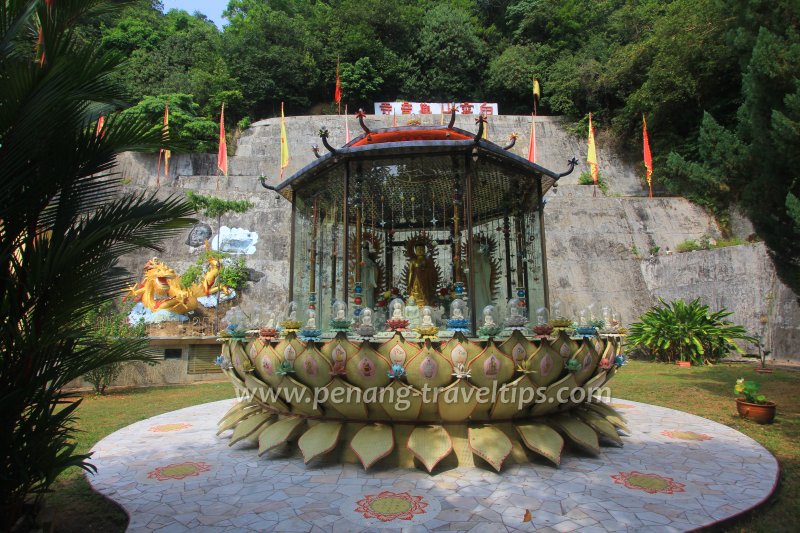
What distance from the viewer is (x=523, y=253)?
8.66 meters

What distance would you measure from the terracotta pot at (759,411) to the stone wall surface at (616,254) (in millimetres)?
10214

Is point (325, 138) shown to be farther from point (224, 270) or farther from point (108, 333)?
point (224, 270)

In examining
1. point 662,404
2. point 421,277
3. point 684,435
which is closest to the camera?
point 684,435

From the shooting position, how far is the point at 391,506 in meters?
4.16

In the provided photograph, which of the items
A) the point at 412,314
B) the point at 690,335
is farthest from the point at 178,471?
the point at 690,335

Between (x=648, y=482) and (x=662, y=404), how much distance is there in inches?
214

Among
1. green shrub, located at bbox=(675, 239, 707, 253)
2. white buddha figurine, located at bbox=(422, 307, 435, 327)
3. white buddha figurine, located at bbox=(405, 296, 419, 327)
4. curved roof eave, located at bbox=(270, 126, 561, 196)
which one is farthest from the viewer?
green shrub, located at bbox=(675, 239, 707, 253)

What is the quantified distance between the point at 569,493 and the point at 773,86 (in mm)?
9517

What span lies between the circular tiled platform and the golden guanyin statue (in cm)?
426

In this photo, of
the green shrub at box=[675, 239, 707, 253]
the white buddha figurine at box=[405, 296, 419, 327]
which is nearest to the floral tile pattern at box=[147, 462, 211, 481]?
the white buddha figurine at box=[405, 296, 419, 327]

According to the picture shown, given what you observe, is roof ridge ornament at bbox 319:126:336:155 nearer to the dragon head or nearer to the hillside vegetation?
the dragon head

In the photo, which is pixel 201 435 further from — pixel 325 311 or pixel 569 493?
pixel 569 493

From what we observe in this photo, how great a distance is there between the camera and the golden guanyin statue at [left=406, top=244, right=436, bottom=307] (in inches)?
361

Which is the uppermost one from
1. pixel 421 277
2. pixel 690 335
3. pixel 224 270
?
pixel 224 270
